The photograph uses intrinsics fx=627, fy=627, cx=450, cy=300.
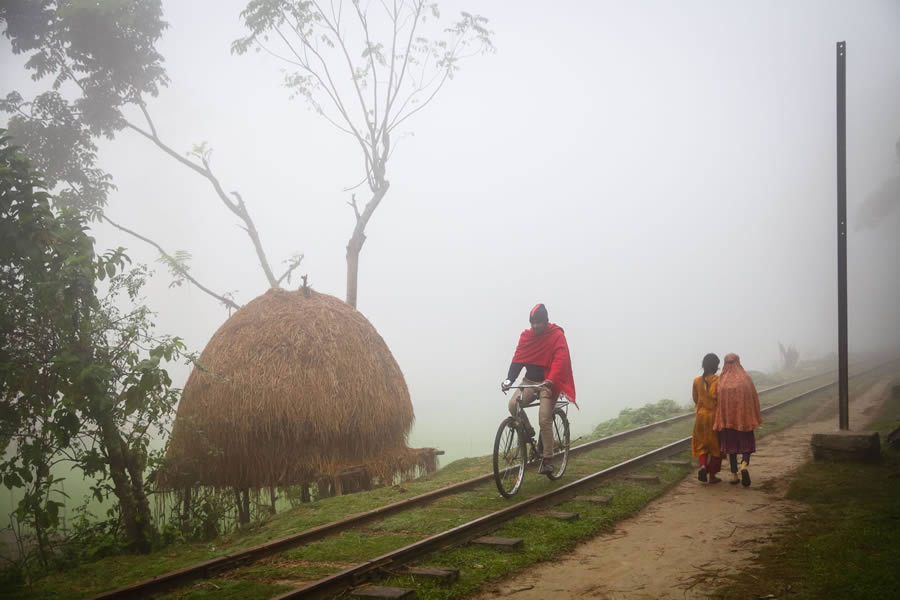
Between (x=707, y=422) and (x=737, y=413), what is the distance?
0.43m

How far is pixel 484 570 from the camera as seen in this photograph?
4801 mm

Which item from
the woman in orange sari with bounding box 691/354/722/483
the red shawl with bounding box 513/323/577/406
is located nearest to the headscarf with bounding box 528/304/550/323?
the red shawl with bounding box 513/323/577/406

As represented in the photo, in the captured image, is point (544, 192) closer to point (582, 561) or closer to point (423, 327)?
point (423, 327)

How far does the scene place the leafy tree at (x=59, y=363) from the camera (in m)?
6.48

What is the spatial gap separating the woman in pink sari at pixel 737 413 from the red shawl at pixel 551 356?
1.82 metres

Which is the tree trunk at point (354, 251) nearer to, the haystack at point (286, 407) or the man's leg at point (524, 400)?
the haystack at point (286, 407)

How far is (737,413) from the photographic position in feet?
24.6

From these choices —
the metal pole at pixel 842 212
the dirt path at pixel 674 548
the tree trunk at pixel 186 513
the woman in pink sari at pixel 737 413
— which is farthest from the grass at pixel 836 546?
the tree trunk at pixel 186 513

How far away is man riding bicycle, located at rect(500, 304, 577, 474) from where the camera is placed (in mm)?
7367

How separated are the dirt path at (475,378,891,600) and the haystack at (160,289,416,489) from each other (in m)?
4.34

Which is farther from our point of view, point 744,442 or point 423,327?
point 423,327

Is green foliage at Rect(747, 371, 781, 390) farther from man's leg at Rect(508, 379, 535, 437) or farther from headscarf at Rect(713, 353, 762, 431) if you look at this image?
man's leg at Rect(508, 379, 535, 437)

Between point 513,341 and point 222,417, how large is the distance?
2637 inches

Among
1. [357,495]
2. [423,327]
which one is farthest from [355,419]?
A: [423,327]
